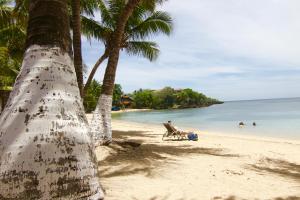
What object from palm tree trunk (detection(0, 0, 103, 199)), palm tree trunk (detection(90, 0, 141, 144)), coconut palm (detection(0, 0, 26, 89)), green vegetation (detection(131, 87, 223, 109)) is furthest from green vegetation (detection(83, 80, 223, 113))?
palm tree trunk (detection(0, 0, 103, 199))

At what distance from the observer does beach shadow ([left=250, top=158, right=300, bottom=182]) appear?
20.3 ft

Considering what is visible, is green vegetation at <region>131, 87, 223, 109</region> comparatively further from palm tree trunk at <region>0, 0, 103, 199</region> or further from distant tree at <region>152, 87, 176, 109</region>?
palm tree trunk at <region>0, 0, 103, 199</region>

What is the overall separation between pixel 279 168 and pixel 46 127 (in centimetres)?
641

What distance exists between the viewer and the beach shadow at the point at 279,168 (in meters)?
6.20

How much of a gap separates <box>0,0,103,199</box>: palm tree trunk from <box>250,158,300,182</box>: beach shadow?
513 cm

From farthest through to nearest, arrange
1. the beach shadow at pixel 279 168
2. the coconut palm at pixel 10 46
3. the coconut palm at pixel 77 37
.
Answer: the coconut palm at pixel 10 46, the coconut palm at pixel 77 37, the beach shadow at pixel 279 168

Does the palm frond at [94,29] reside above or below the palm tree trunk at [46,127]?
above

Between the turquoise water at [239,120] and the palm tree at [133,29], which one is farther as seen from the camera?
the turquoise water at [239,120]

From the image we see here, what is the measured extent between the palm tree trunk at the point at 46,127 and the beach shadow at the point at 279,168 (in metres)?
5.13

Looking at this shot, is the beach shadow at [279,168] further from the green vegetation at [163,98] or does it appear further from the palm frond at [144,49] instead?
the green vegetation at [163,98]

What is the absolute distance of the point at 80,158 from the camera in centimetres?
229

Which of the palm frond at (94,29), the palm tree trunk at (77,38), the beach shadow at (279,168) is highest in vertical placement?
the palm frond at (94,29)

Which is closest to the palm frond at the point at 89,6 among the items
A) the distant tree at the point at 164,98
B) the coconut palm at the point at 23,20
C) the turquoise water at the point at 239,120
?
the coconut palm at the point at 23,20

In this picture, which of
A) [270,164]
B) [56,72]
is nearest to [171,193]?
[56,72]
